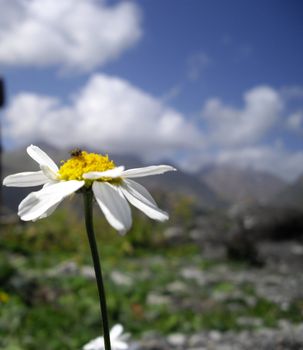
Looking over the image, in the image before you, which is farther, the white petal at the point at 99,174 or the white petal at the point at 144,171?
the white petal at the point at 144,171

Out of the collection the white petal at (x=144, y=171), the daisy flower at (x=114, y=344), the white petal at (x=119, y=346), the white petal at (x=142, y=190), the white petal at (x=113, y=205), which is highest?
the white petal at (x=144, y=171)

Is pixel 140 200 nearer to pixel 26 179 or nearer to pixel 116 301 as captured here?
pixel 26 179

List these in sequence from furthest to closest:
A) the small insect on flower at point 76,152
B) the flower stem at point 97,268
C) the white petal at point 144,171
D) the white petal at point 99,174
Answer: the small insect on flower at point 76,152
the white petal at point 144,171
the white petal at point 99,174
the flower stem at point 97,268

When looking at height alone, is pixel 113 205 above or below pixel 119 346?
above

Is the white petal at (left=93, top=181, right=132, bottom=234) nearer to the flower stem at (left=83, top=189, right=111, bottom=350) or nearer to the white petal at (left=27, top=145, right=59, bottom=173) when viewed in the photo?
the flower stem at (left=83, top=189, right=111, bottom=350)

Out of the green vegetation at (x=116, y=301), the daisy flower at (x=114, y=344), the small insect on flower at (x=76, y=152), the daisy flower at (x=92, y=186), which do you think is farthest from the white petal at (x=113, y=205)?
the green vegetation at (x=116, y=301)

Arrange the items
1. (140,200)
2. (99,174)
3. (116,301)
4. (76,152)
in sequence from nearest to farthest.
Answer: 1. (99,174)
2. (140,200)
3. (76,152)
4. (116,301)

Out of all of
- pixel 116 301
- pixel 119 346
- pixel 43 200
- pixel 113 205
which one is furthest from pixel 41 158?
pixel 116 301

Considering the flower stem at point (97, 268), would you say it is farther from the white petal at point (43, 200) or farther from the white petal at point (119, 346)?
the white petal at point (119, 346)
